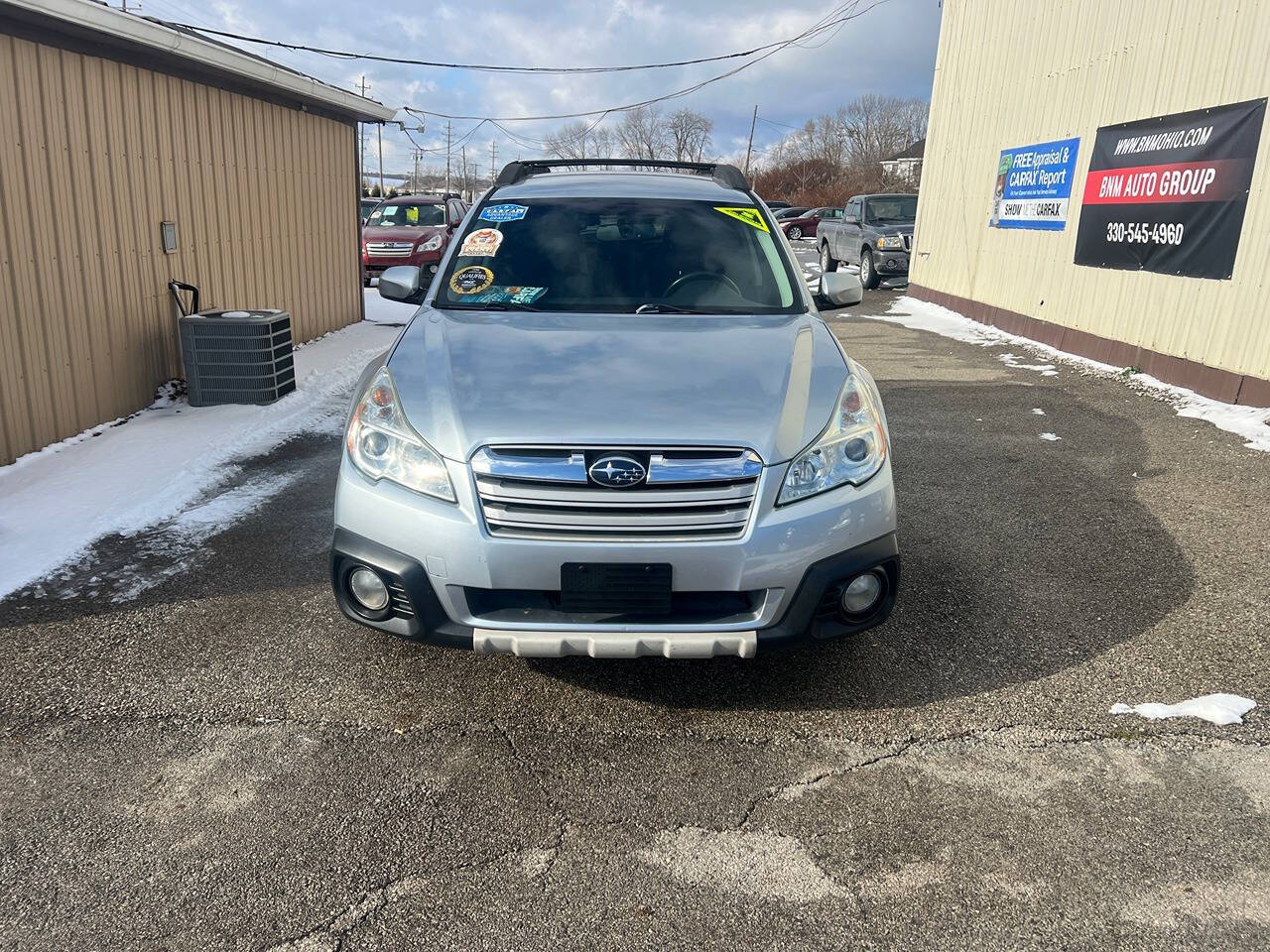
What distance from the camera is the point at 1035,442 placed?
7059mm

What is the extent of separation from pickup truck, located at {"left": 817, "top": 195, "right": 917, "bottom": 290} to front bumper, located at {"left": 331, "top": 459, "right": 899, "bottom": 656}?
15841 mm

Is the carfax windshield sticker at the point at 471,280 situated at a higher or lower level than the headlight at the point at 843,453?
higher

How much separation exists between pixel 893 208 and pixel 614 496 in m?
18.4

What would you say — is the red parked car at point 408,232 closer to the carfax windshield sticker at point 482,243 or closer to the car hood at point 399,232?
the car hood at point 399,232

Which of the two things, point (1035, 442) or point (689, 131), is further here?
point (689, 131)

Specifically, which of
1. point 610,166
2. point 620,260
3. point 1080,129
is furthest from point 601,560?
point 1080,129

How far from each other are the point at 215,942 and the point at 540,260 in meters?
2.98

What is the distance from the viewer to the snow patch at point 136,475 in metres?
4.75

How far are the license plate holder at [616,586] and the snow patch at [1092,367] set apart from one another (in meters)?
5.73

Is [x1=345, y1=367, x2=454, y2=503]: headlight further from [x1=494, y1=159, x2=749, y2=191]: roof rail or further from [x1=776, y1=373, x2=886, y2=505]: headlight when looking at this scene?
[x1=494, y1=159, x2=749, y2=191]: roof rail

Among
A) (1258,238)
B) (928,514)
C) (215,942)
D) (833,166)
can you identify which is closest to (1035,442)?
(928,514)

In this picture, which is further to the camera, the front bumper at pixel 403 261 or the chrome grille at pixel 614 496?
the front bumper at pixel 403 261

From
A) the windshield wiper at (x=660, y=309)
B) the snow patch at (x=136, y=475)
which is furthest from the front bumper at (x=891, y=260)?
the windshield wiper at (x=660, y=309)

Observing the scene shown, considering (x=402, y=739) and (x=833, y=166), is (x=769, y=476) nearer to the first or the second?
(x=402, y=739)
